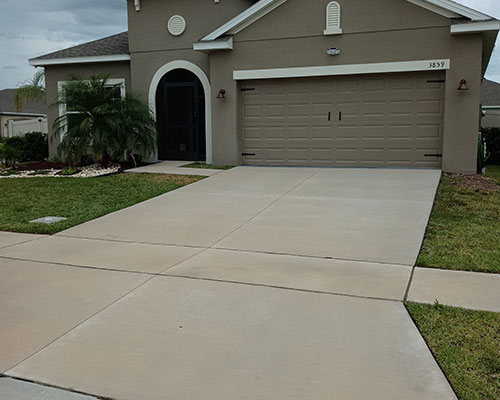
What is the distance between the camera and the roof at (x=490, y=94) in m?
31.6

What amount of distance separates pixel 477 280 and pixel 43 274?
4585 mm

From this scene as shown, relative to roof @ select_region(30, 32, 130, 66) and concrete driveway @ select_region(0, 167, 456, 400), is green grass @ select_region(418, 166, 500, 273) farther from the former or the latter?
roof @ select_region(30, 32, 130, 66)

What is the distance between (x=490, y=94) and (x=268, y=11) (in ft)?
78.0

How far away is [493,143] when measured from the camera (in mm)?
17516

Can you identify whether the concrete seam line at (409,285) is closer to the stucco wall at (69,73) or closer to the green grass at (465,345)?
the green grass at (465,345)

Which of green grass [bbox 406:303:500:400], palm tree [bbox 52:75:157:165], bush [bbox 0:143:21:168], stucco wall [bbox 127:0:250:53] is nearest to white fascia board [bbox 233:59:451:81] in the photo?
stucco wall [bbox 127:0:250:53]

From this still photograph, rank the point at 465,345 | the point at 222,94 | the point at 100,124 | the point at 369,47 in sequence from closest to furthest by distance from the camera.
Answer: the point at 465,345
the point at 369,47
the point at 100,124
the point at 222,94

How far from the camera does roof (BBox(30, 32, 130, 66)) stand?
16500 mm

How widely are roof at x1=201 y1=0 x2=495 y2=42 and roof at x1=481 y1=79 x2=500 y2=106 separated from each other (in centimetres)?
2142

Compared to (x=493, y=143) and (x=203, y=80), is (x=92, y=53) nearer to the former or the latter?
(x=203, y=80)

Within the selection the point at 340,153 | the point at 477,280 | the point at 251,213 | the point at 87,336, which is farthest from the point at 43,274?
the point at 340,153

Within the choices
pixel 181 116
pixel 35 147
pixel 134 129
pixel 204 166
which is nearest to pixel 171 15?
pixel 181 116

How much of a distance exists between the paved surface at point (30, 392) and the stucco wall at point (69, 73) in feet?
46.0

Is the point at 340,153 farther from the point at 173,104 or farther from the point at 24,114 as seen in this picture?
the point at 24,114
